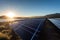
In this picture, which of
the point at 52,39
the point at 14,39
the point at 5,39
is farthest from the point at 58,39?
the point at 5,39

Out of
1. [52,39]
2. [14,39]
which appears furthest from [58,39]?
[14,39]

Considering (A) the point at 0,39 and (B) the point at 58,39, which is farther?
(B) the point at 58,39

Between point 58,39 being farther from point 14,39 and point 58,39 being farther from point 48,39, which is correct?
point 14,39

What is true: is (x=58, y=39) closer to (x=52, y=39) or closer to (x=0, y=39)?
(x=52, y=39)

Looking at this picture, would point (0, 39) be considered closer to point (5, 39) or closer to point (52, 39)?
point (5, 39)

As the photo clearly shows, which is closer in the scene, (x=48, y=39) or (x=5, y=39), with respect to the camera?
(x=5, y=39)

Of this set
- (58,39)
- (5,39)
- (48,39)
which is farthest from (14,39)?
(58,39)

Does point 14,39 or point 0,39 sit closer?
point 0,39
